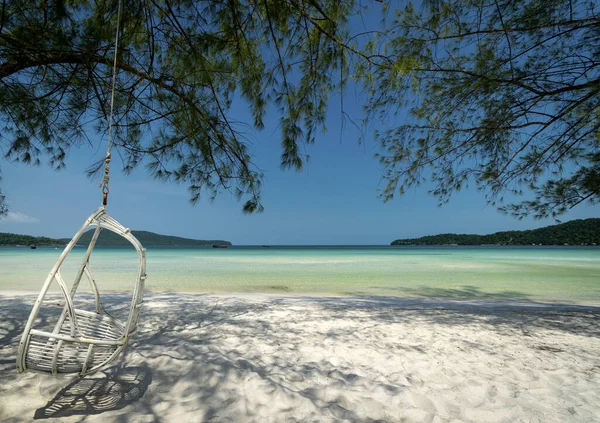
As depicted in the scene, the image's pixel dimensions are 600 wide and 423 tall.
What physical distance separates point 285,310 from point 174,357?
1995 millimetres

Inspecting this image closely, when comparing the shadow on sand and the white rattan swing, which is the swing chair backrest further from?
the shadow on sand

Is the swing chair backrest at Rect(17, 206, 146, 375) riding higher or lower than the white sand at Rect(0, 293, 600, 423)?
higher

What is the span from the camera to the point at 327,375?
2.23 m

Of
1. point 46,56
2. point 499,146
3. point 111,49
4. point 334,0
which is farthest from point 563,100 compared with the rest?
point 46,56

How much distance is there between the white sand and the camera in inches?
69.7

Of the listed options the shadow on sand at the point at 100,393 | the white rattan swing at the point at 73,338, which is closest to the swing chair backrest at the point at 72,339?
the white rattan swing at the point at 73,338

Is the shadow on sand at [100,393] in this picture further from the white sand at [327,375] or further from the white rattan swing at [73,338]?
the white rattan swing at [73,338]

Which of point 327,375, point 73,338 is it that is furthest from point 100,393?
point 327,375

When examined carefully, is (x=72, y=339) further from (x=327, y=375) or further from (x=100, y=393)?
(x=327, y=375)

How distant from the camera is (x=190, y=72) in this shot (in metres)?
2.72

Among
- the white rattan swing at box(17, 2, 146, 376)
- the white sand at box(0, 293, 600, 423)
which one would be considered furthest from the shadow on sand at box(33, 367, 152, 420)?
the white rattan swing at box(17, 2, 146, 376)

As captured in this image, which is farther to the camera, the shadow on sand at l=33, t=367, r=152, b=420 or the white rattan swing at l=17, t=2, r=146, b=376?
the shadow on sand at l=33, t=367, r=152, b=420

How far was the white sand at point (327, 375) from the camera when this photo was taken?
177 cm

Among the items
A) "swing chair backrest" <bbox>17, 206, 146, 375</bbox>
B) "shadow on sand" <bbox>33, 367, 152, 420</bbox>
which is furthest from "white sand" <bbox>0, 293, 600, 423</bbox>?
"swing chair backrest" <bbox>17, 206, 146, 375</bbox>
